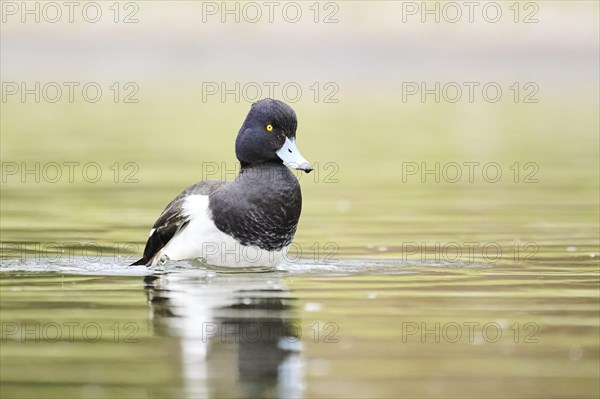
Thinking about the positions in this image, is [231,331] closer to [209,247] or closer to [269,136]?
[209,247]

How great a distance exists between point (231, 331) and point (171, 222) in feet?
9.27

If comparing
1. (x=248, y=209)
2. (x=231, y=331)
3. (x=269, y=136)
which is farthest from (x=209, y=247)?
(x=231, y=331)

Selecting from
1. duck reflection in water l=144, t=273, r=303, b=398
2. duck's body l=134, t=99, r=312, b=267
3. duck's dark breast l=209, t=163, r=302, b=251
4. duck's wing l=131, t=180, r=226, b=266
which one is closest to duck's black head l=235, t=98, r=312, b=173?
duck's body l=134, t=99, r=312, b=267

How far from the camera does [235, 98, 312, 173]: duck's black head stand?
11672mm

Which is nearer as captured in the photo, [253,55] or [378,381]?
[378,381]

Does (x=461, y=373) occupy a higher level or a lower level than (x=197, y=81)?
lower

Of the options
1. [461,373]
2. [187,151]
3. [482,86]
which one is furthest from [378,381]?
[482,86]

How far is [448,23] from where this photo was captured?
57.2m

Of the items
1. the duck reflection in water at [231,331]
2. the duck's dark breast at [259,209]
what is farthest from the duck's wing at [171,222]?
the duck reflection in water at [231,331]

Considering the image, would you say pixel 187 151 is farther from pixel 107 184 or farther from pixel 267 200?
pixel 267 200

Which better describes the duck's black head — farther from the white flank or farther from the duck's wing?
the white flank

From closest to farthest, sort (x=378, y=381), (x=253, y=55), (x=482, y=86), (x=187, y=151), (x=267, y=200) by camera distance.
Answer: (x=378, y=381)
(x=267, y=200)
(x=187, y=151)
(x=482, y=86)
(x=253, y=55)

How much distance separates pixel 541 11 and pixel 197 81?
14441 mm

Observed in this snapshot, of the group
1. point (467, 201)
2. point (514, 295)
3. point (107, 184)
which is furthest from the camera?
point (107, 184)
